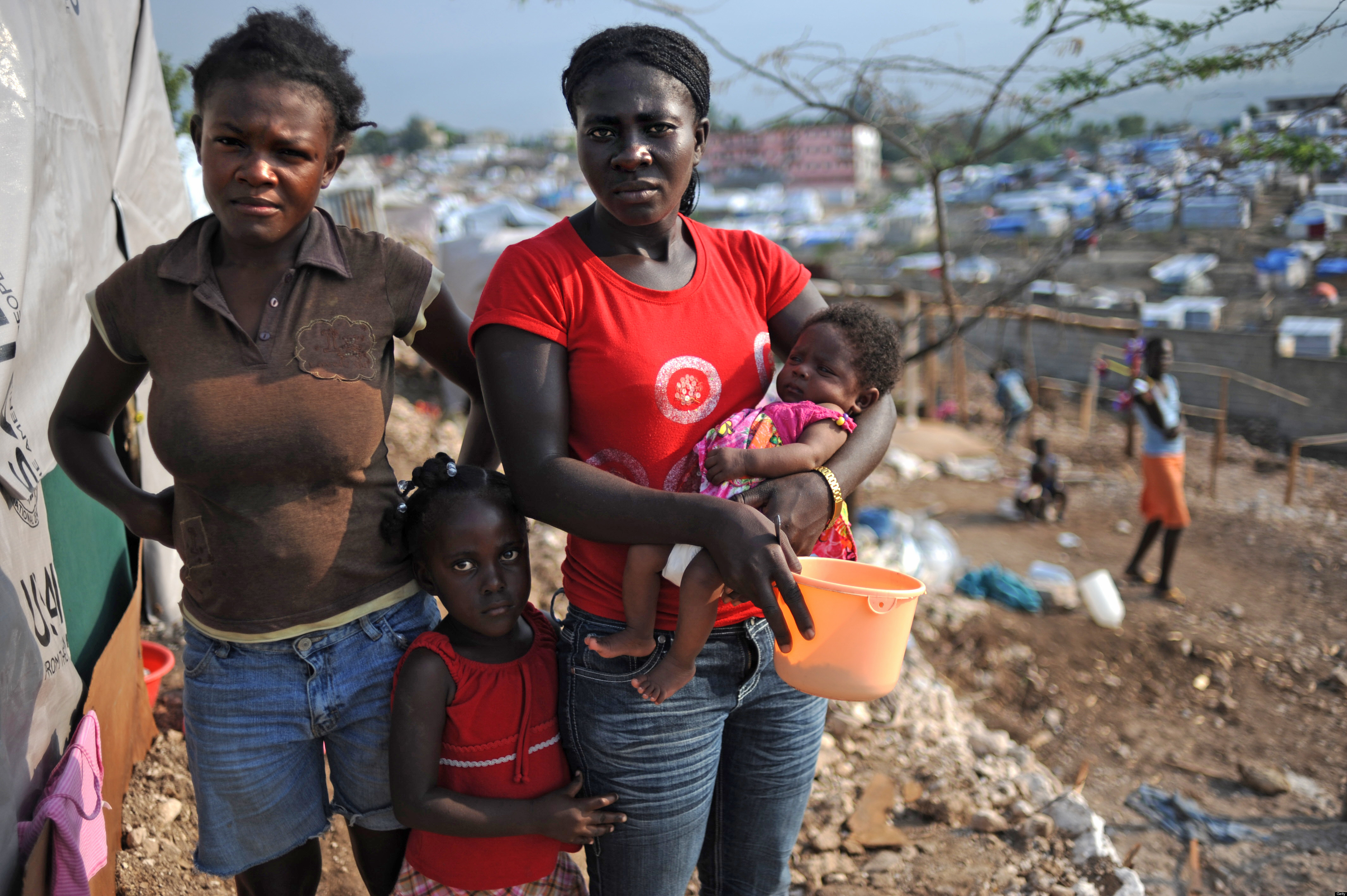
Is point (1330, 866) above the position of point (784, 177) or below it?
below

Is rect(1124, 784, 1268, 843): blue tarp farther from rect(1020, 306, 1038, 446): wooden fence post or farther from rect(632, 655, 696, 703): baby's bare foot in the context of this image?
rect(1020, 306, 1038, 446): wooden fence post

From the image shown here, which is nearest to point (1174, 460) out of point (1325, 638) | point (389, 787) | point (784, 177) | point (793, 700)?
point (1325, 638)

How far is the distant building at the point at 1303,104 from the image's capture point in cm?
351

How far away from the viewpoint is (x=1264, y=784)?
4367 millimetres

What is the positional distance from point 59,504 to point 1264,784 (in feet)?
17.4

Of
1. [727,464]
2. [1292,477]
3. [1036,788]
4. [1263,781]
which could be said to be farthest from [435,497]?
[1292,477]

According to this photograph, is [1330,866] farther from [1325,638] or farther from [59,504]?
[59,504]

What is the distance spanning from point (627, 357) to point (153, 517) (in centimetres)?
96

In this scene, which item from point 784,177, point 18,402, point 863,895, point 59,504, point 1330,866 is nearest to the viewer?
point 18,402

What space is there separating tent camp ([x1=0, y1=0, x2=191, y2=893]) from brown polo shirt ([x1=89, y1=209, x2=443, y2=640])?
24.9 inches

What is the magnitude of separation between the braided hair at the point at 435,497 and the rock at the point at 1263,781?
4.56 metres

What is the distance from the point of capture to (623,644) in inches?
57.0

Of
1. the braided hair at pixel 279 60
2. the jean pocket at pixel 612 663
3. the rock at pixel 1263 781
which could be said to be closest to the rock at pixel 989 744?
the rock at pixel 1263 781

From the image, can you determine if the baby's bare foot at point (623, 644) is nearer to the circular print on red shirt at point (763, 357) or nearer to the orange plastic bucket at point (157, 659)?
the circular print on red shirt at point (763, 357)
